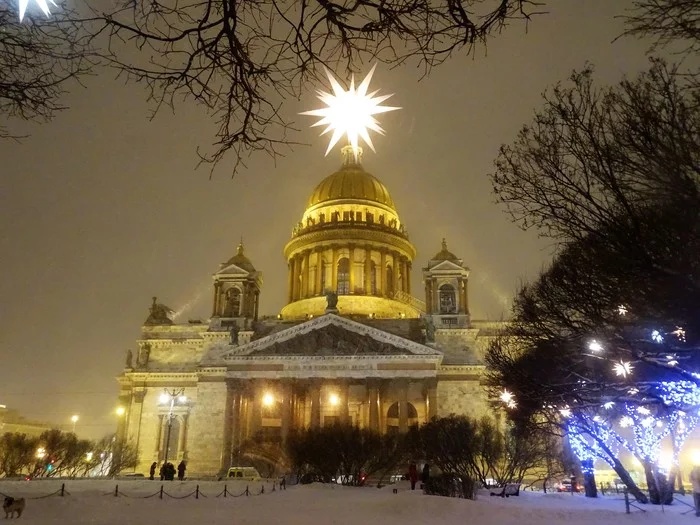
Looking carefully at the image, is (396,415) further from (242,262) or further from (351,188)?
(351,188)

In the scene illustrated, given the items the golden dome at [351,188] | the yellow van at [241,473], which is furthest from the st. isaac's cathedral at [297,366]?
the golden dome at [351,188]

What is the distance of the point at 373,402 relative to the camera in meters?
42.2

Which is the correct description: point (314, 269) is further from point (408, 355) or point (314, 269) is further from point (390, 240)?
point (408, 355)

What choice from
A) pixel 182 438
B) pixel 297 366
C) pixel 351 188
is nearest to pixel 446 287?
A: pixel 297 366

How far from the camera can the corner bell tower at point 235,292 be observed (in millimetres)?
50750

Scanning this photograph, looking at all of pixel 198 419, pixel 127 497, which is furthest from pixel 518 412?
pixel 198 419

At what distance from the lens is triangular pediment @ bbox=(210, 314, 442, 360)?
142 ft

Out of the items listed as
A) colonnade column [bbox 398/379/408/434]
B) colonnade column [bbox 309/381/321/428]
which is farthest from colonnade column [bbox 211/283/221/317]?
colonnade column [bbox 398/379/408/434]

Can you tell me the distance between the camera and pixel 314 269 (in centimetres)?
5969

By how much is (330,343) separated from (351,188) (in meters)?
25.7

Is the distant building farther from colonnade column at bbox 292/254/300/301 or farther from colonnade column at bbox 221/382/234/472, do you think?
colonnade column at bbox 221/382/234/472

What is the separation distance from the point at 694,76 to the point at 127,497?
19101 millimetres

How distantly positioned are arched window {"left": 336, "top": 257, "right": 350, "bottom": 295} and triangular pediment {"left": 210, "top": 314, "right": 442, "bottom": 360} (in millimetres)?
12482

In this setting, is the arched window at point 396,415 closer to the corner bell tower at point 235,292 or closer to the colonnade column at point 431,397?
the colonnade column at point 431,397
